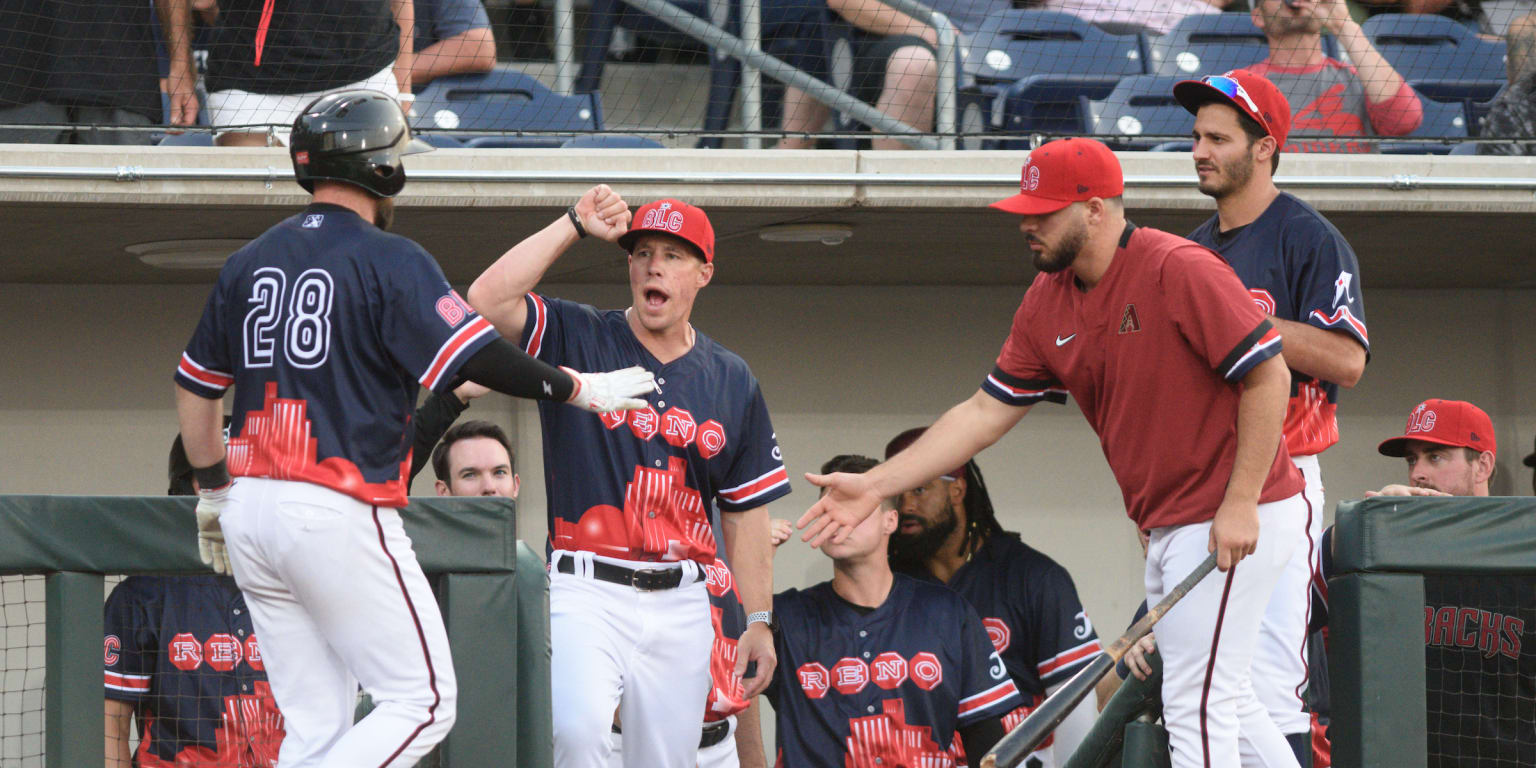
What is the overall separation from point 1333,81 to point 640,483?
2968mm

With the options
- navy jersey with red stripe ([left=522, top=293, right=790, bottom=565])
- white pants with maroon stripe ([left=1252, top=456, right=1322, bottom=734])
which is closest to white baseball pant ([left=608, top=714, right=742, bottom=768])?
navy jersey with red stripe ([left=522, top=293, right=790, bottom=565])

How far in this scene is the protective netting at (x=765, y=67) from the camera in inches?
187

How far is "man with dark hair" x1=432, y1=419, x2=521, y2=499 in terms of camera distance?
4.29m

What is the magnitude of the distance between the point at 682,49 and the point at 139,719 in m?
2.89

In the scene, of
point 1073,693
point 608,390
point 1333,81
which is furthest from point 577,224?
point 1333,81

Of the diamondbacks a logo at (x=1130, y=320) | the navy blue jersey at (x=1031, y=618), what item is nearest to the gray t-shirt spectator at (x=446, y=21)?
the navy blue jersey at (x=1031, y=618)

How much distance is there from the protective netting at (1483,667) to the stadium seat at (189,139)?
3.59 meters

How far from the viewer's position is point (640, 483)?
3.47m

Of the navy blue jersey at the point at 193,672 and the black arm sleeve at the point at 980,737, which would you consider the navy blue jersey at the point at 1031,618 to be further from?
the navy blue jersey at the point at 193,672

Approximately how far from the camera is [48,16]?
15.7 ft

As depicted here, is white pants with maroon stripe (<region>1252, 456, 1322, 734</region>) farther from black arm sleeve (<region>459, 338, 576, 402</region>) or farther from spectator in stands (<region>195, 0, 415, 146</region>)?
spectator in stands (<region>195, 0, 415, 146</region>)

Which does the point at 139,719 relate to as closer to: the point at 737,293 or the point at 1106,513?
the point at 737,293

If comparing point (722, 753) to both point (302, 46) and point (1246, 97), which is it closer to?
point (1246, 97)

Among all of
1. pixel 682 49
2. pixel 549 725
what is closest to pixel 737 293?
pixel 682 49
